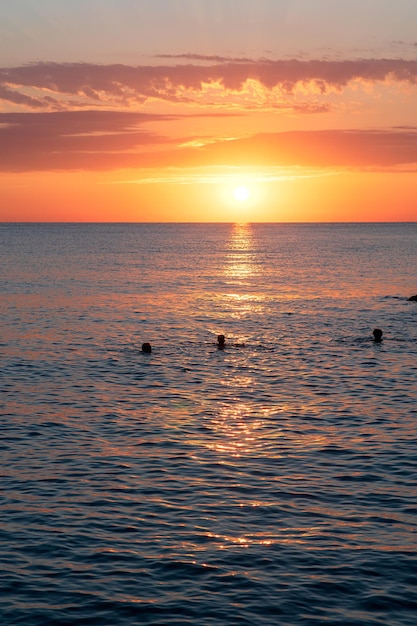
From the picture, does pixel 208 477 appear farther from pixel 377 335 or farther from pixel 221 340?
pixel 377 335

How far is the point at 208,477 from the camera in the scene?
27.9 m

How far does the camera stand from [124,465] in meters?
29.2

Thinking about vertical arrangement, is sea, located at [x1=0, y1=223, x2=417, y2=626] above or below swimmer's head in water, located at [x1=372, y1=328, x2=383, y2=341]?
below

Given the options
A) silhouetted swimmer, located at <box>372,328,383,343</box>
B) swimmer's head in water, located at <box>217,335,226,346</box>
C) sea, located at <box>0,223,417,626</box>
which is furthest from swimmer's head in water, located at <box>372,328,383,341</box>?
swimmer's head in water, located at <box>217,335,226,346</box>

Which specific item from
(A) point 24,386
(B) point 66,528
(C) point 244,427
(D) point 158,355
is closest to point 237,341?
(D) point 158,355

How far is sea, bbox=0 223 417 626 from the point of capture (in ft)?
63.2

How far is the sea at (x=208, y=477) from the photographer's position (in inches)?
758

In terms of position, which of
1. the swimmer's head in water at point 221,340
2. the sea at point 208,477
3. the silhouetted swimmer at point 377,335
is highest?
the silhouetted swimmer at point 377,335

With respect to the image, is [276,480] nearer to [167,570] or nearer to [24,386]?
[167,570]

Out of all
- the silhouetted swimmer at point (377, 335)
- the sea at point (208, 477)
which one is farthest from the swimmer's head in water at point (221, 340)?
the silhouetted swimmer at point (377, 335)

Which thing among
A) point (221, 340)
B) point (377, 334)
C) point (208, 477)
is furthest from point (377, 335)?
point (208, 477)

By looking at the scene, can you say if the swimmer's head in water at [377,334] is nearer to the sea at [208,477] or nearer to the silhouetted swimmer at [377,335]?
the silhouetted swimmer at [377,335]

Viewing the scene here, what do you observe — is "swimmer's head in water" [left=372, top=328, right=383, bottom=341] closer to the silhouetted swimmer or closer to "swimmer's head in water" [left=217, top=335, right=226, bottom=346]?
the silhouetted swimmer

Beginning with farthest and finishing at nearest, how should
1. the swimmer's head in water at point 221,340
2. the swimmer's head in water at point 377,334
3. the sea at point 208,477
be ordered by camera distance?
the swimmer's head in water at point 377,334 < the swimmer's head in water at point 221,340 < the sea at point 208,477
